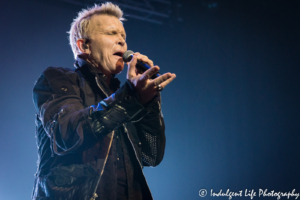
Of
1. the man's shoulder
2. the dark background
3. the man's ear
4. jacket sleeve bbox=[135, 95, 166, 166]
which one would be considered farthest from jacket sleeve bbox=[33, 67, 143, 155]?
the dark background

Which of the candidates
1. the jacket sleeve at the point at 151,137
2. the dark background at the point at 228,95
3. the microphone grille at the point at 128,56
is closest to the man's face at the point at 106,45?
the microphone grille at the point at 128,56

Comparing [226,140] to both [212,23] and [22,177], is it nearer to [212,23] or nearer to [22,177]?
[212,23]

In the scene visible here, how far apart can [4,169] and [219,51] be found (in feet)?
10.8

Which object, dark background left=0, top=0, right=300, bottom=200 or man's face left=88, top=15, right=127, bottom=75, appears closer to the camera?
man's face left=88, top=15, right=127, bottom=75

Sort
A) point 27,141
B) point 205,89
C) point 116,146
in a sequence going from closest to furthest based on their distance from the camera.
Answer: point 116,146, point 27,141, point 205,89

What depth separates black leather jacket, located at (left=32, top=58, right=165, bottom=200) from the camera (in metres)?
0.87

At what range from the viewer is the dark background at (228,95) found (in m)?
3.62

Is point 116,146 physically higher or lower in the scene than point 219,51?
lower

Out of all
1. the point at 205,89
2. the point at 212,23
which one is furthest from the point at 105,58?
the point at 212,23

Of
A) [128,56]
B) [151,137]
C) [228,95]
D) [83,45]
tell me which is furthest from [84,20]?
[228,95]

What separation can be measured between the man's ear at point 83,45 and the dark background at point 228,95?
2.18 metres

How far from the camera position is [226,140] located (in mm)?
3725

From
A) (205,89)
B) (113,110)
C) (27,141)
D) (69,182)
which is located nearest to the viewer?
(113,110)

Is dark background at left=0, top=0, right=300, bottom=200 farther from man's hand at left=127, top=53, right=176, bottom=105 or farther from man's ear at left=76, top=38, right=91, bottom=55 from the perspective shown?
man's hand at left=127, top=53, right=176, bottom=105
